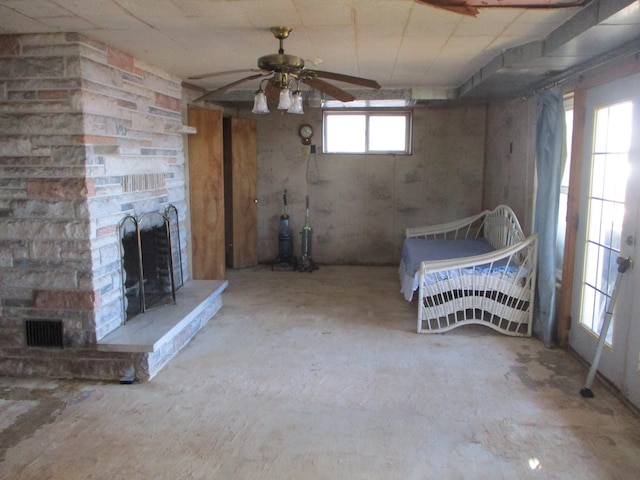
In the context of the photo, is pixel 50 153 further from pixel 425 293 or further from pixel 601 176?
pixel 601 176

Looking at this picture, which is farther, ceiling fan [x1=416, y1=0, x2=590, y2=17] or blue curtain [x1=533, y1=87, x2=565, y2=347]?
blue curtain [x1=533, y1=87, x2=565, y2=347]

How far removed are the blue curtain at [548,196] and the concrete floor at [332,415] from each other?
304 mm

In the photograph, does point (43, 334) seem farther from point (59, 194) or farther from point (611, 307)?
point (611, 307)

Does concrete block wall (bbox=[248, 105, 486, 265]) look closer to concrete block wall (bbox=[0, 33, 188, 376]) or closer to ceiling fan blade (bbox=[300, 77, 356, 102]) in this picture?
concrete block wall (bbox=[0, 33, 188, 376])

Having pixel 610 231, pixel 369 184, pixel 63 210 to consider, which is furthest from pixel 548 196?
pixel 63 210

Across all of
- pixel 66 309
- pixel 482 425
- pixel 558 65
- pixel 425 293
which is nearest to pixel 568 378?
pixel 482 425

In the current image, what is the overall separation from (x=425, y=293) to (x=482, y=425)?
163cm

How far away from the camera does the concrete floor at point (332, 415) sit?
8.29 ft

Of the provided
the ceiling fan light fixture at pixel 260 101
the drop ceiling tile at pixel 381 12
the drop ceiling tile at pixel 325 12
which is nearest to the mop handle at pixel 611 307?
the drop ceiling tile at pixel 381 12

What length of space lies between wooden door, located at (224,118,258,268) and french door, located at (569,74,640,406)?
433cm

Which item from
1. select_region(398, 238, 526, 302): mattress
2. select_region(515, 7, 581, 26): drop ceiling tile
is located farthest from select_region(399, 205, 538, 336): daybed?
select_region(515, 7, 581, 26): drop ceiling tile

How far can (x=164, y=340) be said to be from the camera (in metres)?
3.67

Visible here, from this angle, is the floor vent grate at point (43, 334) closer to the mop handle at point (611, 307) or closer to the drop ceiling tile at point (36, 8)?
the drop ceiling tile at point (36, 8)

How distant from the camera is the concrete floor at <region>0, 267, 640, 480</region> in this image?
2527 millimetres
